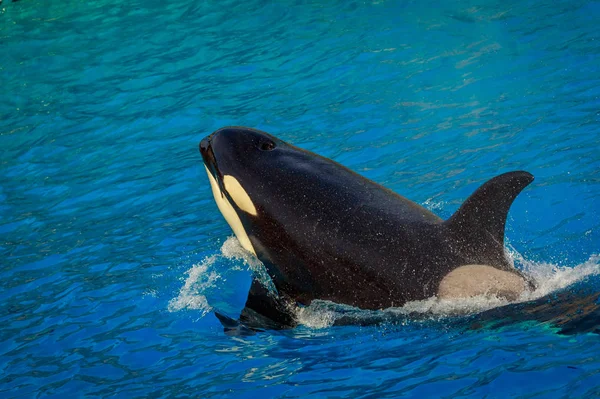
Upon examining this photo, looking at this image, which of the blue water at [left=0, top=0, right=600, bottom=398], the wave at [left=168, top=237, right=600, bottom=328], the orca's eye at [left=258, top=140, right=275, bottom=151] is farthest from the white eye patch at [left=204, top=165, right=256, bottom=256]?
the blue water at [left=0, top=0, right=600, bottom=398]

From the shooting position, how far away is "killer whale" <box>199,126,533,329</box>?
5828 mm

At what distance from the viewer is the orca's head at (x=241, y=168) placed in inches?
269

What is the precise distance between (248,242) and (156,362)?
1.31 metres

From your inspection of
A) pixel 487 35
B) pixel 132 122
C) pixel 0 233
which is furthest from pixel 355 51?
pixel 0 233

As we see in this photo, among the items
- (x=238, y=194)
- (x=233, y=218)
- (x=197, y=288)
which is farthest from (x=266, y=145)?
(x=197, y=288)

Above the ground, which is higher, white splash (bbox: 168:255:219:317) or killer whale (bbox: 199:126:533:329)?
killer whale (bbox: 199:126:533:329)

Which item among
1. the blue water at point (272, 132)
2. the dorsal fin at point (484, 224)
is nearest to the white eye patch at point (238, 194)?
the blue water at point (272, 132)

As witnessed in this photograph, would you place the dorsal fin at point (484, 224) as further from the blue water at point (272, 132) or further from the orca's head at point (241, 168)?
the orca's head at point (241, 168)

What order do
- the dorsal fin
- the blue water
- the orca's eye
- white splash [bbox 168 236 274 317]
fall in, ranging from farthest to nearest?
white splash [bbox 168 236 274 317] < the orca's eye < the blue water < the dorsal fin

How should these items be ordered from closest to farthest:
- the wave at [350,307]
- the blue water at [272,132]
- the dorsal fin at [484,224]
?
the dorsal fin at [484,224] → the wave at [350,307] → the blue water at [272,132]

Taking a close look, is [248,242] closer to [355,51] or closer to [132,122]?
[132,122]

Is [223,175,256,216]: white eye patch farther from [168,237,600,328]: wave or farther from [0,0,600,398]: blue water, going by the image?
[0,0,600,398]: blue water

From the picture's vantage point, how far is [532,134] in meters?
10.2

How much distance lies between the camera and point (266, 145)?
7.08 metres
